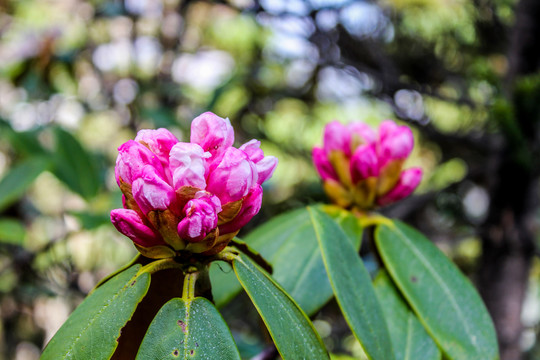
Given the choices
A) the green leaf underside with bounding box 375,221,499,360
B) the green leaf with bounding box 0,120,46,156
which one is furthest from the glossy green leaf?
the green leaf with bounding box 0,120,46,156

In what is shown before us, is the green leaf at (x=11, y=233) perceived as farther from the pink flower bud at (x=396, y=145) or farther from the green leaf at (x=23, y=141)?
the pink flower bud at (x=396, y=145)

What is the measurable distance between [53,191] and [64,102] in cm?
109

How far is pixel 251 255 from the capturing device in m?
0.61

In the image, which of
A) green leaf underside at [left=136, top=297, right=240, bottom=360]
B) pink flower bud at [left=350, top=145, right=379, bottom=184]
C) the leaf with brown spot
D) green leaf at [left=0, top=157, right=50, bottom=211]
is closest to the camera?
green leaf underside at [left=136, top=297, right=240, bottom=360]

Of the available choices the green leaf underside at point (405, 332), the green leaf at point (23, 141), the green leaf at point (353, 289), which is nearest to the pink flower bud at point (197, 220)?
the green leaf at point (353, 289)

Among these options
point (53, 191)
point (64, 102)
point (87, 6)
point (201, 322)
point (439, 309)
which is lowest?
point (53, 191)

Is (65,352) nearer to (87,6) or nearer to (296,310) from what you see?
(296,310)

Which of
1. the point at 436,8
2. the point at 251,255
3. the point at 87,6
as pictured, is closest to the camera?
the point at 251,255

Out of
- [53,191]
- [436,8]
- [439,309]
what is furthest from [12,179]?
[436,8]

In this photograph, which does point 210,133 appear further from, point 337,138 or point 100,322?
point 337,138

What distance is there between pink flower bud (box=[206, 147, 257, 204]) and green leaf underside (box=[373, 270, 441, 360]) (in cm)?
23

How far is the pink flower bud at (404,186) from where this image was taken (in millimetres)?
794

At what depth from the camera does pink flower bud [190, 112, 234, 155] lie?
0.53 metres

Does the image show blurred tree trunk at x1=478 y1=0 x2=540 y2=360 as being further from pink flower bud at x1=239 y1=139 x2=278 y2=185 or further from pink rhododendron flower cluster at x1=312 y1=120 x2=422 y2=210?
pink flower bud at x1=239 y1=139 x2=278 y2=185
